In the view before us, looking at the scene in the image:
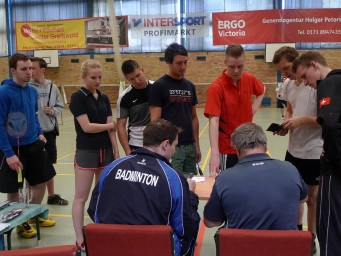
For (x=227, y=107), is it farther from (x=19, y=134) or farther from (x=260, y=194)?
(x=19, y=134)

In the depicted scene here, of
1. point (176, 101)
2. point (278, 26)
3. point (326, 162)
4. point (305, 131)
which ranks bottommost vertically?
point (326, 162)

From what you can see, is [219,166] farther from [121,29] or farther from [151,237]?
[121,29]

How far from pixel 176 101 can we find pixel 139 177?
142 centimetres

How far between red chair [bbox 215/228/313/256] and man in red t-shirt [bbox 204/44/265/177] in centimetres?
129

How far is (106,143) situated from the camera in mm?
3170

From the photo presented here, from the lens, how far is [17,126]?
3271mm

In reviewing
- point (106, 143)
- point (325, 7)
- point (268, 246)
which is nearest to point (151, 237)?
point (268, 246)

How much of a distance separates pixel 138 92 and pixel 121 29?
12.5 metres

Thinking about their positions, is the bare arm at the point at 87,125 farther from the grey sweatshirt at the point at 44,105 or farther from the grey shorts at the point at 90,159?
the grey sweatshirt at the point at 44,105

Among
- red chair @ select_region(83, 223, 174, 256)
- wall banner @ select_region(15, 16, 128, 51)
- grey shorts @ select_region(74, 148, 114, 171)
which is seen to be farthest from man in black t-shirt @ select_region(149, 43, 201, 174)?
wall banner @ select_region(15, 16, 128, 51)

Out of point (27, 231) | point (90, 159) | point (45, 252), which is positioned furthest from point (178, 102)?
point (27, 231)

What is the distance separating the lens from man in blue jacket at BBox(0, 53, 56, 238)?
3.20 meters

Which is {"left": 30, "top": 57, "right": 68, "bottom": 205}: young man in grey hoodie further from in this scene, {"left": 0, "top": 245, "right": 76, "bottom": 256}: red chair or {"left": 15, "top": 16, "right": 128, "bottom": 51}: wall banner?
{"left": 15, "top": 16, "right": 128, "bottom": 51}: wall banner

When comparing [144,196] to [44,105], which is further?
[44,105]
